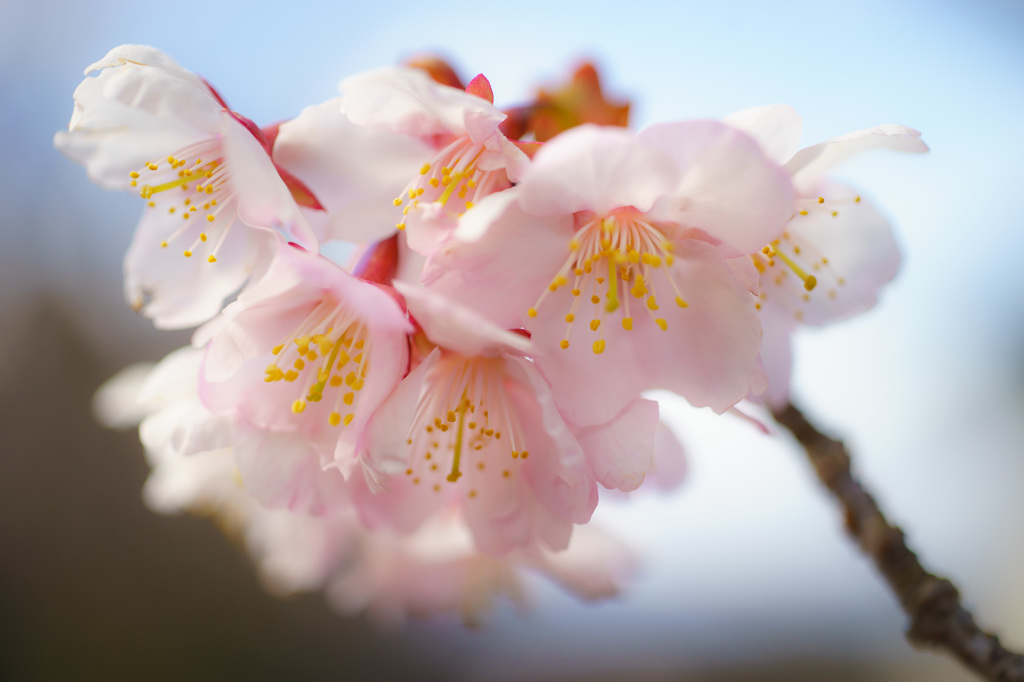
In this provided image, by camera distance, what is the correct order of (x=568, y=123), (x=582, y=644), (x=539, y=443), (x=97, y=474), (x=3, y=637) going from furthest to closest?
(x=582, y=644)
(x=97, y=474)
(x=3, y=637)
(x=568, y=123)
(x=539, y=443)

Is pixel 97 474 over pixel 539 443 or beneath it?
beneath

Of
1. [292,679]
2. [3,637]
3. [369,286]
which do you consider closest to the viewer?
[369,286]

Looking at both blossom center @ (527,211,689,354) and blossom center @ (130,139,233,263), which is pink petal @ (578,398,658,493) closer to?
blossom center @ (527,211,689,354)

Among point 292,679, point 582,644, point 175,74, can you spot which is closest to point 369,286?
point 175,74

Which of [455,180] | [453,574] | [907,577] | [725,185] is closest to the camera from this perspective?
[725,185]

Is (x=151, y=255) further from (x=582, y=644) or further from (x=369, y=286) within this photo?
(x=582, y=644)

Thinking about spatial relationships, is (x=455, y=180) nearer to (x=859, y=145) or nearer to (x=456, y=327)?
(x=456, y=327)

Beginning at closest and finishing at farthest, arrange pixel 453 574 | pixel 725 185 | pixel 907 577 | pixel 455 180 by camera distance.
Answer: pixel 725 185 < pixel 455 180 < pixel 907 577 < pixel 453 574

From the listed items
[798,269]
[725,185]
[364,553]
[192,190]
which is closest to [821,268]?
[798,269]
